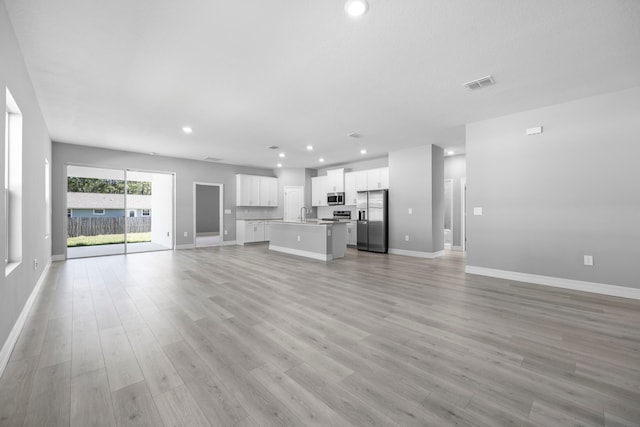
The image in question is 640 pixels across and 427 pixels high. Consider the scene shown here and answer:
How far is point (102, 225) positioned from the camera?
8.64 metres

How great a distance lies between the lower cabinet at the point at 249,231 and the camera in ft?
29.1

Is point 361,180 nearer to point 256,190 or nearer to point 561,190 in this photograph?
point 256,190

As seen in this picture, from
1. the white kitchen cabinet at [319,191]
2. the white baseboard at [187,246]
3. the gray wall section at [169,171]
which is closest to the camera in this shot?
the gray wall section at [169,171]

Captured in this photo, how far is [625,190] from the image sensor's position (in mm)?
3545

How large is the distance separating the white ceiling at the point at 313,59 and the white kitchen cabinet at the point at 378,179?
9.22 ft

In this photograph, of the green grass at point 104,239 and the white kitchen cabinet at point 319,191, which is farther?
the white kitchen cabinet at point 319,191

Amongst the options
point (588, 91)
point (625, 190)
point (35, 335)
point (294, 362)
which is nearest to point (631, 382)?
point (294, 362)

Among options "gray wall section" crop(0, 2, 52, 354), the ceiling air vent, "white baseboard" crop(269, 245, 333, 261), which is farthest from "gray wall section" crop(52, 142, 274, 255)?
the ceiling air vent

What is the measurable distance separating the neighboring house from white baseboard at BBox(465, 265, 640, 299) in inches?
353

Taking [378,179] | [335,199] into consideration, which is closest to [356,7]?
[378,179]

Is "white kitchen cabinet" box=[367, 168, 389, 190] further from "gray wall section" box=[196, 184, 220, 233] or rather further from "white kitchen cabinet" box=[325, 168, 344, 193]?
"gray wall section" box=[196, 184, 220, 233]

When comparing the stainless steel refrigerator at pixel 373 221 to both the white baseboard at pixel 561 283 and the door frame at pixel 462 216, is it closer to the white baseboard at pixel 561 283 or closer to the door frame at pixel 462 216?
the door frame at pixel 462 216

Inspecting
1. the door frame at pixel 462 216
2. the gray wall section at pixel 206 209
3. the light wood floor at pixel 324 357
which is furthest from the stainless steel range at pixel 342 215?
the gray wall section at pixel 206 209

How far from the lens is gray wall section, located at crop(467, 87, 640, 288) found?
3545 mm
